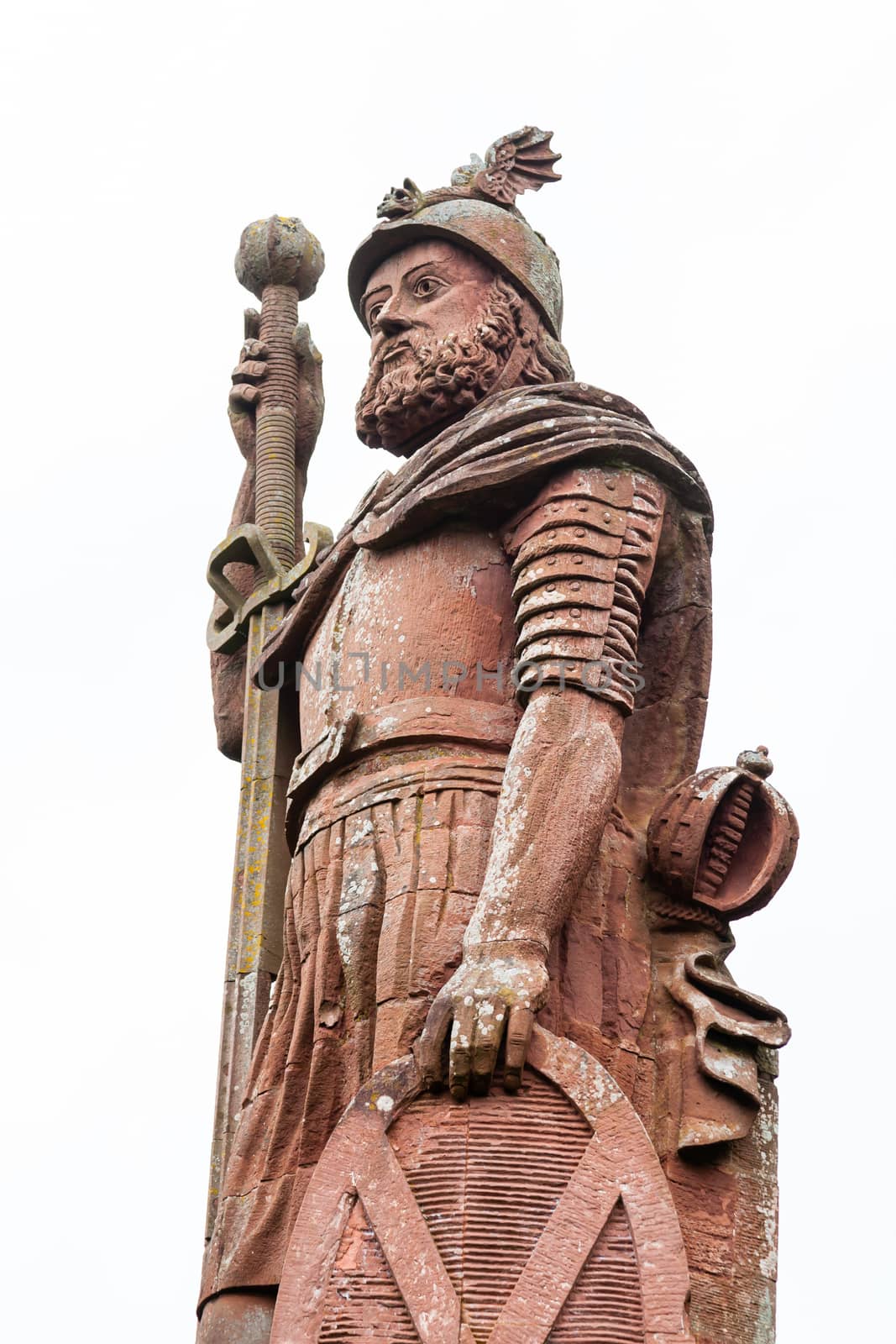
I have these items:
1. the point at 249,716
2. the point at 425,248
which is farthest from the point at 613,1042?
the point at 425,248

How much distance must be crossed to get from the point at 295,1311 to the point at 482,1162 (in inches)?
30.1

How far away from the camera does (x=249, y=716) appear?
433 inches

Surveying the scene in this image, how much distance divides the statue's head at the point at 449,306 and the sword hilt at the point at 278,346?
0.87m

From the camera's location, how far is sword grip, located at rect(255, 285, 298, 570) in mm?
11547

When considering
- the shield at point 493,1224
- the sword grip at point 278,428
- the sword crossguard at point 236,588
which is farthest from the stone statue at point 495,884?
the sword grip at point 278,428

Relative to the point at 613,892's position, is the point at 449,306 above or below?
above

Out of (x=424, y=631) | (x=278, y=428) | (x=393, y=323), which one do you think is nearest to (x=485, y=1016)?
(x=424, y=631)

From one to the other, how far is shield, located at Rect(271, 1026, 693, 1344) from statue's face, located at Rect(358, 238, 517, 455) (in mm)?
3135

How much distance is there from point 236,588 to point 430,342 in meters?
1.68

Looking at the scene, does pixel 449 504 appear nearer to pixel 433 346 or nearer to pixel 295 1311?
pixel 433 346

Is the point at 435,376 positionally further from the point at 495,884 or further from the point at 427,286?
the point at 495,884

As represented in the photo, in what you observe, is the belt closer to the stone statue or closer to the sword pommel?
the stone statue

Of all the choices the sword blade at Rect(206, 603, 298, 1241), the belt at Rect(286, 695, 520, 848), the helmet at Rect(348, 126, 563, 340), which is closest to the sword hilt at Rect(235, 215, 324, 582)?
the sword blade at Rect(206, 603, 298, 1241)

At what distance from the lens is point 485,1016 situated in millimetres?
8305
